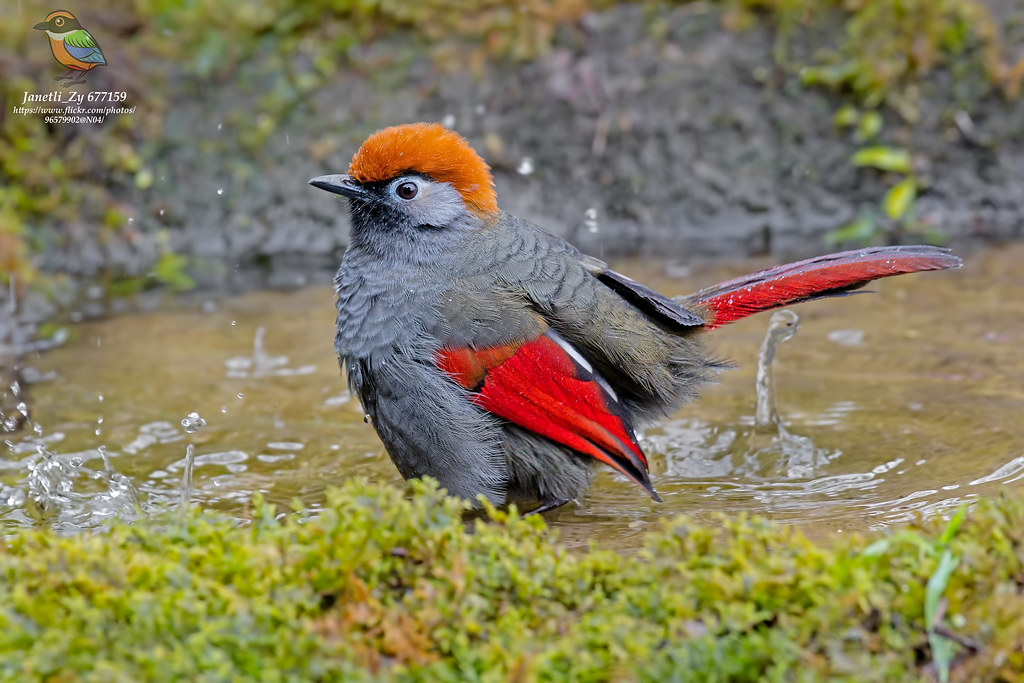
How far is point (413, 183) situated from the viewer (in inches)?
169

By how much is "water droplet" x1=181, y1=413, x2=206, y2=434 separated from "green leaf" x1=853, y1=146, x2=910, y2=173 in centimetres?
511

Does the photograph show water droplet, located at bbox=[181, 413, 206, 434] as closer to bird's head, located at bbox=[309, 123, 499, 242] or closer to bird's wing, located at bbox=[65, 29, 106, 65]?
bird's head, located at bbox=[309, 123, 499, 242]

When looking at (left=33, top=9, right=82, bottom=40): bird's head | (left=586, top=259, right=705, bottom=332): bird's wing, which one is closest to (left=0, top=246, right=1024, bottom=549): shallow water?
(left=586, top=259, right=705, bottom=332): bird's wing

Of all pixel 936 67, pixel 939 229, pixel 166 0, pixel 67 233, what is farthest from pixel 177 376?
pixel 936 67

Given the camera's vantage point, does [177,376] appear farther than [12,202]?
No

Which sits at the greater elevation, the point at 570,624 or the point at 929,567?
the point at 929,567

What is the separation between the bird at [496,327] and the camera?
4016mm

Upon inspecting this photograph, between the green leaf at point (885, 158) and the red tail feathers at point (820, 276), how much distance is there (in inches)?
150

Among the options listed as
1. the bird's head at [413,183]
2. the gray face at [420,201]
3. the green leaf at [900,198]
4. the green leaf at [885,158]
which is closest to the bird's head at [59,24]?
the bird's head at [413,183]

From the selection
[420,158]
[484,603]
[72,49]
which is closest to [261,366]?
[420,158]

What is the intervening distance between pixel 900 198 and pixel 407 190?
467cm

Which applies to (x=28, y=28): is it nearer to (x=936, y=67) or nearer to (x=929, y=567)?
(x=936, y=67)

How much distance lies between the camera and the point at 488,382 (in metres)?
4.02

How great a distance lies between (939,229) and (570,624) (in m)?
5.71
